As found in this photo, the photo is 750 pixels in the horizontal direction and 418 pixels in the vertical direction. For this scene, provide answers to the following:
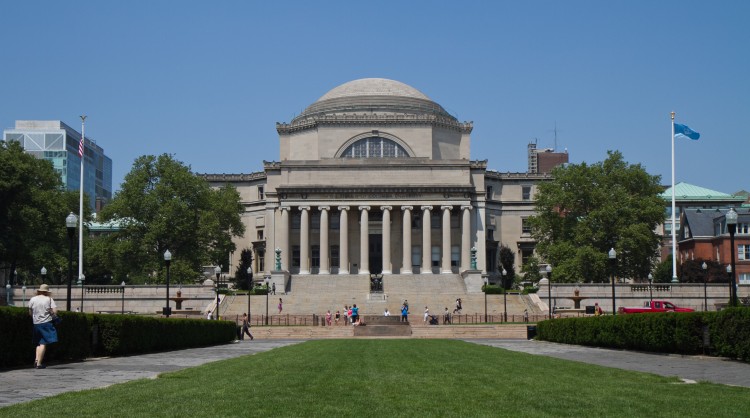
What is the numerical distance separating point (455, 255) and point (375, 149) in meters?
16.6

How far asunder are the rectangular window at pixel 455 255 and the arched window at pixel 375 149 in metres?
13.1

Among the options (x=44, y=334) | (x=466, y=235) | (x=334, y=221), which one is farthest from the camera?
(x=334, y=221)

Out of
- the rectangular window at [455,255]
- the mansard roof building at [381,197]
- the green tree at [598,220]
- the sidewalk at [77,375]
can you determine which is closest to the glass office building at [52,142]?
the mansard roof building at [381,197]

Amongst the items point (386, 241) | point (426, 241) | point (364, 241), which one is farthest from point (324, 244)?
point (426, 241)

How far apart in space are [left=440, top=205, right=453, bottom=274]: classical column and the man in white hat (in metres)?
82.0

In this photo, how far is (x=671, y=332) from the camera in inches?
1156

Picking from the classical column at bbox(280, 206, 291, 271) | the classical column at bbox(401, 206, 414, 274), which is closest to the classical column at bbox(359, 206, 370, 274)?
the classical column at bbox(401, 206, 414, 274)

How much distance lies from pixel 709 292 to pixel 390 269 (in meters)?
34.5

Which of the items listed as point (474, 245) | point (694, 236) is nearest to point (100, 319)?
point (474, 245)

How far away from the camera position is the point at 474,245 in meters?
107

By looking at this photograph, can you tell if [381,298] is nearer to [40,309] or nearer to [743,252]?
[743,252]

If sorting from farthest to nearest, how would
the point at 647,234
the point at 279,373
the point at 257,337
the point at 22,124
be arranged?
1. the point at 22,124
2. the point at 647,234
3. the point at 257,337
4. the point at 279,373

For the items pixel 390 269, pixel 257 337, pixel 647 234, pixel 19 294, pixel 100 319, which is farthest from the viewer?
pixel 390 269

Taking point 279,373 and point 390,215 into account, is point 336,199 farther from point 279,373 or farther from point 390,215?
point 279,373
